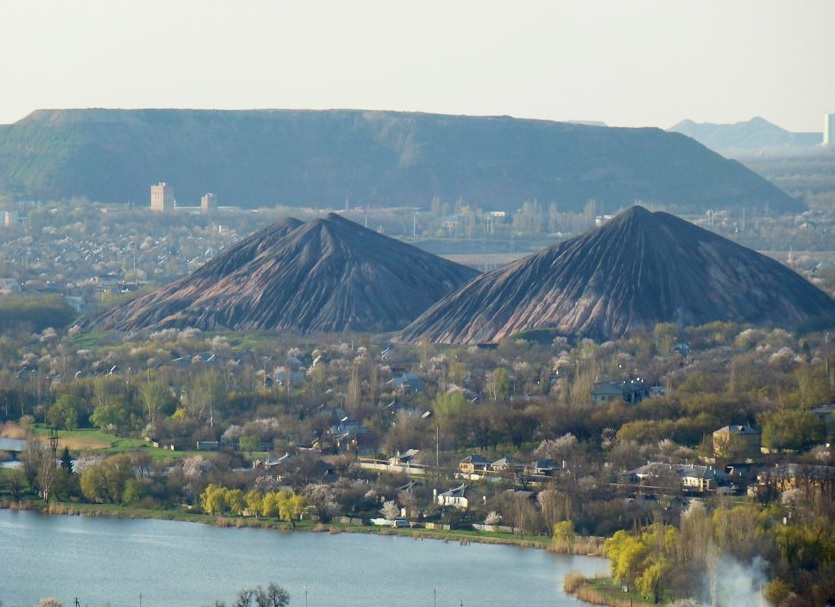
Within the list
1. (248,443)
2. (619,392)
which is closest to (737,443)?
(619,392)

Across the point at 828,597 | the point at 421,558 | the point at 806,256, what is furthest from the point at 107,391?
the point at 806,256

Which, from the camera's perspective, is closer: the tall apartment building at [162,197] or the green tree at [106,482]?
the green tree at [106,482]

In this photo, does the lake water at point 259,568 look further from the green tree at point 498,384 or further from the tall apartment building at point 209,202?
the tall apartment building at point 209,202

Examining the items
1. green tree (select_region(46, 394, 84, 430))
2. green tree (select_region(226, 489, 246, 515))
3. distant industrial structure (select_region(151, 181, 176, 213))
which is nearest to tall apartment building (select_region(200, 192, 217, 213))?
distant industrial structure (select_region(151, 181, 176, 213))

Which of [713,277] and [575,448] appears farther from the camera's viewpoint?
[713,277]

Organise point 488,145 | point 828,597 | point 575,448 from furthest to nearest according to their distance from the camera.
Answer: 1. point 488,145
2. point 575,448
3. point 828,597

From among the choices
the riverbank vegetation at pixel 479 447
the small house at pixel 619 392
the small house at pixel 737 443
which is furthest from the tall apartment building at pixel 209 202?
the small house at pixel 737 443

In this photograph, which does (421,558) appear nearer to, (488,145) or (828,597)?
(828,597)

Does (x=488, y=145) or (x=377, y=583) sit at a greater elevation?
(x=488, y=145)
